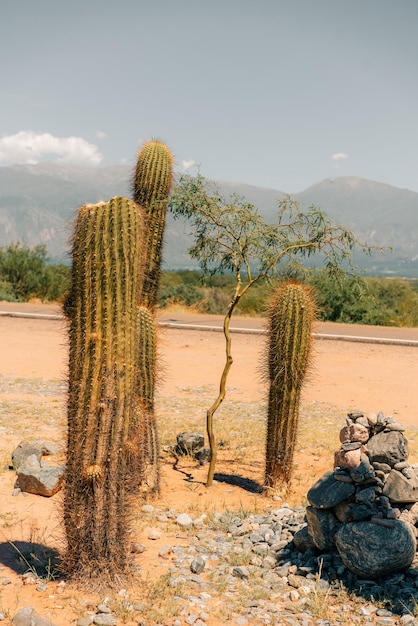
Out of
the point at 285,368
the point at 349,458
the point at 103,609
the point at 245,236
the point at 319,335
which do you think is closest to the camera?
the point at 103,609

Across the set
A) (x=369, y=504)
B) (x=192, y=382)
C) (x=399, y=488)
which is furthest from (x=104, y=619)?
(x=192, y=382)

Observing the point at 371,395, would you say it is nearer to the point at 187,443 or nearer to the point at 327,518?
the point at 187,443

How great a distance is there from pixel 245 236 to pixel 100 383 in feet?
12.4

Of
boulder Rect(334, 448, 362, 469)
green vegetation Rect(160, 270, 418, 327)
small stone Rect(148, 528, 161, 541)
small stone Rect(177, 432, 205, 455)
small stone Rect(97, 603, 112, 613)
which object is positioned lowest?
small stone Rect(148, 528, 161, 541)

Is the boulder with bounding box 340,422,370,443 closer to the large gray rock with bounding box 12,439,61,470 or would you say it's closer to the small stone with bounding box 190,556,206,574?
the small stone with bounding box 190,556,206,574

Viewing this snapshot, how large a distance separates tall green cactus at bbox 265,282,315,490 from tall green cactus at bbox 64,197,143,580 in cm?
299

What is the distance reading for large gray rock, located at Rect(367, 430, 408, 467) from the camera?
6102 millimetres

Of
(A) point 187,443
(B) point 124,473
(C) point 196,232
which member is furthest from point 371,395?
(B) point 124,473

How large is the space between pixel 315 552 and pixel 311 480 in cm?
254

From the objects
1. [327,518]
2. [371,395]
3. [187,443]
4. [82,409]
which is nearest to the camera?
[82,409]

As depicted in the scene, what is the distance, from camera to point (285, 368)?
789cm

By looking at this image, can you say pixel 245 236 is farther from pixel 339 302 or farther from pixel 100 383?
pixel 339 302

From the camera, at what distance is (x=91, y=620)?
472cm

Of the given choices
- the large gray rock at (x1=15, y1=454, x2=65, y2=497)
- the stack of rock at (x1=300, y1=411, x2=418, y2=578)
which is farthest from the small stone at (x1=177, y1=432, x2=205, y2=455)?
the stack of rock at (x1=300, y1=411, x2=418, y2=578)
